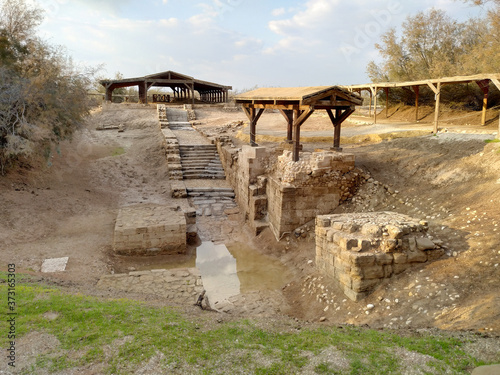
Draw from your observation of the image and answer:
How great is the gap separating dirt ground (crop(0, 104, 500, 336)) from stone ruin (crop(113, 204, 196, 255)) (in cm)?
37

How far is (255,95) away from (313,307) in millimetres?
7061

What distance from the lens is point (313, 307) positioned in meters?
6.79

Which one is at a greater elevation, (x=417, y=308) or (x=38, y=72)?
(x=38, y=72)

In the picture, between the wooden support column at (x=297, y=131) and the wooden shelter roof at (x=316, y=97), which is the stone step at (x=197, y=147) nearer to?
the wooden shelter roof at (x=316, y=97)

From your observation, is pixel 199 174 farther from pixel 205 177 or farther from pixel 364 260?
pixel 364 260

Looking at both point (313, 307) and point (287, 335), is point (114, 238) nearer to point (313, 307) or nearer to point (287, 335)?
point (313, 307)

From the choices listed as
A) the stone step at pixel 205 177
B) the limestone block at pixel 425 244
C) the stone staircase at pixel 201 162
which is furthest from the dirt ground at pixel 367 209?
the stone step at pixel 205 177

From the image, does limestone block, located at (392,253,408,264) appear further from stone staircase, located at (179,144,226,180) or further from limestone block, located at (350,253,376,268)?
stone staircase, located at (179,144,226,180)

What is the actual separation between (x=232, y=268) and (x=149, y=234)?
2.29 metres

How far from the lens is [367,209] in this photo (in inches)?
368

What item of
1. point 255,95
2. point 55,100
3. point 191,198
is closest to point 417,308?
point 255,95

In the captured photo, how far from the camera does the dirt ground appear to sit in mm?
5332

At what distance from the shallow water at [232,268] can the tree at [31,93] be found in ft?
18.8

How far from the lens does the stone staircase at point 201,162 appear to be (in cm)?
1543
